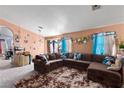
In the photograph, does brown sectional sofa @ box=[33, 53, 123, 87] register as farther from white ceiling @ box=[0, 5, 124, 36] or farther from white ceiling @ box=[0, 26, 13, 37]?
white ceiling @ box=[0, 26, 13, 37]

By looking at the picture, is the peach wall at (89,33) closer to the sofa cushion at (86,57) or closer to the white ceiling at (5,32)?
the sofa cushion at (86,57)

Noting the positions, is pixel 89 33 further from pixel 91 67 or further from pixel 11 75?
pixel 11 75

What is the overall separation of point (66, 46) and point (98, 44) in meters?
1.86

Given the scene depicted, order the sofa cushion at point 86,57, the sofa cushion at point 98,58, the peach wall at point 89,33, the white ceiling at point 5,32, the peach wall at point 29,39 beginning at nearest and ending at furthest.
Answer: the peach wall at point 89,33
the sofa cushion at point 98,58
the sofa cushion at point 86,57
the peach wall at point 29,39
the white ceiling at point 5,32

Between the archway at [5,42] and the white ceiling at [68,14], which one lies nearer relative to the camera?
the white ceiling at [68,14]

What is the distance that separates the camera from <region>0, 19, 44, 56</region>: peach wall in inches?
189

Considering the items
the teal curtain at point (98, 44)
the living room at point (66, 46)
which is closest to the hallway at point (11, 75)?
the living room at point (66, 46)

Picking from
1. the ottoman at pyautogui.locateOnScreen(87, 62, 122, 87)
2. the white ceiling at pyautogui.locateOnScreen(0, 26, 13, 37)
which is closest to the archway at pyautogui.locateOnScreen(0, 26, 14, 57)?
the white ceiling at pyautogui.locateOnScreen(0, 26, 13, 37)

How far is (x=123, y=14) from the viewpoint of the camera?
3096 mm

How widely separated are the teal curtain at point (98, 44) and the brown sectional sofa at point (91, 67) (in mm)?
205

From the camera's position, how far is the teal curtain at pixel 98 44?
3949 mm

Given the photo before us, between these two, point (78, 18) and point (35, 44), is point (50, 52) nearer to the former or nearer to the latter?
point (35, 44)
